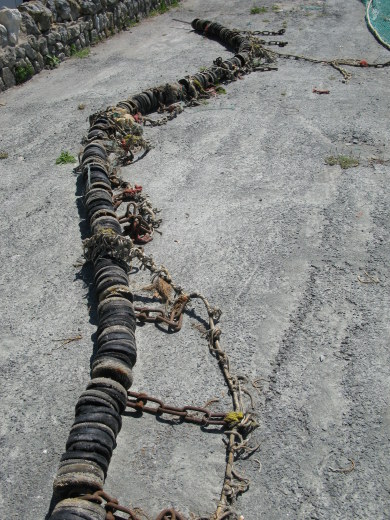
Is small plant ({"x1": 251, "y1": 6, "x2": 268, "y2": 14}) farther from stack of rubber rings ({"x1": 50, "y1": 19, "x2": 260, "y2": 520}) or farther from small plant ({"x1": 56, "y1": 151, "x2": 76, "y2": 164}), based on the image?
stack of rubber rings ({"x1": 50, "y1": 19, "x2": 260, "y2": 520})

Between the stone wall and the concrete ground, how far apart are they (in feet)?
1.49

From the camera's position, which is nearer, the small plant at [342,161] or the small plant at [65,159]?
the small plant at [342,161]

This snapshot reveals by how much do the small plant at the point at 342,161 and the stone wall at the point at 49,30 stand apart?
18.7 feet

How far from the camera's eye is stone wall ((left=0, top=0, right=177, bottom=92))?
10172mm

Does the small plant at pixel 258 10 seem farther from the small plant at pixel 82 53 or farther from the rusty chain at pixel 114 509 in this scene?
the rusty chain at pixel 114 509

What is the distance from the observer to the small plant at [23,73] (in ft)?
34.0

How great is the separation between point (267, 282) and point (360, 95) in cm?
497

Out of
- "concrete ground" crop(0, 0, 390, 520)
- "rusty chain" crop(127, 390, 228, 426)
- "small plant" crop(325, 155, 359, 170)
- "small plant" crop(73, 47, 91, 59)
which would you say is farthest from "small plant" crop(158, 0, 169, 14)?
"rusty chain" crop(127, 390, 228, 426)

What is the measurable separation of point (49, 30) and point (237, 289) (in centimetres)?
763

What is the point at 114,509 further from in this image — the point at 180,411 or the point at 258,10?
the point at 258,10

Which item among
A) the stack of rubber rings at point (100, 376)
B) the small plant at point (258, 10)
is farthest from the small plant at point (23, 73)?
the small plant at point (258, 10)

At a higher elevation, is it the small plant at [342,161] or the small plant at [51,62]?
the small plant at [51,62]

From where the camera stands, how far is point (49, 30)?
36.2 ft

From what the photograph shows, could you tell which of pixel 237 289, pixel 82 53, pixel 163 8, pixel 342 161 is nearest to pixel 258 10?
pixel 163 8
